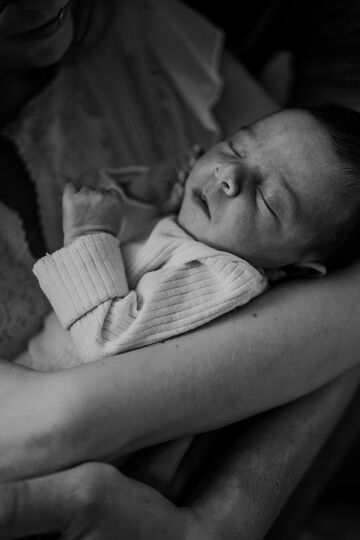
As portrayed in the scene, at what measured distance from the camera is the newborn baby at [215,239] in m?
0.85

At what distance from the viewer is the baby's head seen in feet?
3.01

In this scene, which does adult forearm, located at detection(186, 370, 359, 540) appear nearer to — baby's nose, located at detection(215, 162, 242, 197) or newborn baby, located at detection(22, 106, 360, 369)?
newborn baby, located at detection(22, 106, 360, 369)

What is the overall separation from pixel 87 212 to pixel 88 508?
48cm

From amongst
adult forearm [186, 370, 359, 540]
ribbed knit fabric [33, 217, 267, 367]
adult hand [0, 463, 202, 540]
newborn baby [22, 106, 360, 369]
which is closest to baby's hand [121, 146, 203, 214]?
newborn baby [22, 106, 360, 369]

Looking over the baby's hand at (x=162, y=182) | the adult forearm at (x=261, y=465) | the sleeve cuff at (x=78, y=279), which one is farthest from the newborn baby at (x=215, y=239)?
the adult forearm at (x=261, y=465)

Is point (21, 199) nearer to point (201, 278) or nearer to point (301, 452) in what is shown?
point (201, 278)

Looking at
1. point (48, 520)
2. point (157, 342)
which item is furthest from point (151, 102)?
point (48, 520)

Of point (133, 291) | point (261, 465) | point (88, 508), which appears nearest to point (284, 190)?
point (133, 291)

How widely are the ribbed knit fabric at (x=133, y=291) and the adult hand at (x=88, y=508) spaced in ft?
0.61

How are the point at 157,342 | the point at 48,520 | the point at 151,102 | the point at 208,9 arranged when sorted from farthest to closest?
1. the point at 208,9
2. the point at 151,102
3. the point at 157,342
4. the point at 48,520

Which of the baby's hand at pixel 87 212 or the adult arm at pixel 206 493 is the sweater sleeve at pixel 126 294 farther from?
the adult arm at pixel 206 493

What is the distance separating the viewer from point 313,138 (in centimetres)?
93

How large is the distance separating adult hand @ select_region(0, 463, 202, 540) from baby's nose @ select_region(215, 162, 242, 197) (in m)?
0.46

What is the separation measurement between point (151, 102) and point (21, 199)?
442 millimetres
